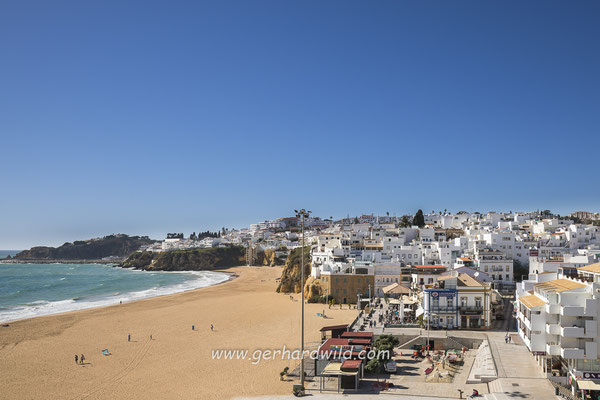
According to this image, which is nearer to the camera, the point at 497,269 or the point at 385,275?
the point at 385,275

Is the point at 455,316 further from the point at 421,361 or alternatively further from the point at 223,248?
the point at 223,248

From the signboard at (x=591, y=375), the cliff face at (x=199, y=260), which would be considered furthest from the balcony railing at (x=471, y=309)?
the cliff face at (x=199, y=260)

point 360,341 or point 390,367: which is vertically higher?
point 360,341

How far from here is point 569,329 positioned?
2170 centimetres

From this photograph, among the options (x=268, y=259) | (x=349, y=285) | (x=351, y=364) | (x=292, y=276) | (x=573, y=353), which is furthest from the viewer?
(x=268, y=259)

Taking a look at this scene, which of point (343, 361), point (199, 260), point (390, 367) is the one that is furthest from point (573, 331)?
point (199, 260)

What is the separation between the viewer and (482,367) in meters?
25.8

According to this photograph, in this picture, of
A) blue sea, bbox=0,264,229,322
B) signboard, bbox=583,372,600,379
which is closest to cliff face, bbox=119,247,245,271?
blue sea, bbox=0,264,229,322

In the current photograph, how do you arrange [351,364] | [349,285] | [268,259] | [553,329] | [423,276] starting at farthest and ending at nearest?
[268,259] → [349,285] → [423,276] → [351,364] → [553,329]

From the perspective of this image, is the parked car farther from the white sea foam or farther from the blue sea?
the blue sea

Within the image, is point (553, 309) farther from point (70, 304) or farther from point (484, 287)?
point (70, 304)

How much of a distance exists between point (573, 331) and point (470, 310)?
14.8m

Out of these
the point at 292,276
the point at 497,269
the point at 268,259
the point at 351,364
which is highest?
the point at 497,269

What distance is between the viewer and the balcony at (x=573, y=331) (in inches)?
848
